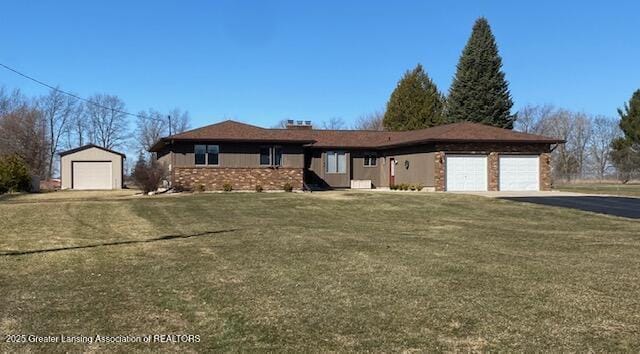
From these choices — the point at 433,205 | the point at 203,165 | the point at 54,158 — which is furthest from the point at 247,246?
the point at 54,158

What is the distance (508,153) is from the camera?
2919 centimetres

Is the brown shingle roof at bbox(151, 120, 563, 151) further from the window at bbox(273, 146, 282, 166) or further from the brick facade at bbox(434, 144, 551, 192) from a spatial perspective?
the window at bbox(273, 146, 282, 166)

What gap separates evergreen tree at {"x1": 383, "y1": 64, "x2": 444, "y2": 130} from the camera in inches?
2106

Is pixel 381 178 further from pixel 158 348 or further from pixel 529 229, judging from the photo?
pixel 158 348

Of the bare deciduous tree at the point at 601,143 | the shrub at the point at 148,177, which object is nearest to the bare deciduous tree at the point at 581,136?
the bare deciduous tree at the point at 601,143

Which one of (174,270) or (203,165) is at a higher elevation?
(203,165)

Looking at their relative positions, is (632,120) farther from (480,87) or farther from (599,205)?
A: (599,205)

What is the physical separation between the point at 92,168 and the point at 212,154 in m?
16.9

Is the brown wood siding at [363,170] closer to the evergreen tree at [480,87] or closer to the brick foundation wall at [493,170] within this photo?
the brick foundation wall at [493,170]

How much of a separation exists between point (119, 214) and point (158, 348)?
13.5 m

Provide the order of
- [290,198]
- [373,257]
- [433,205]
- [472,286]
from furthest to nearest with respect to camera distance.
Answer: [290,198] < [433,205] < [373,257] < [472,286]

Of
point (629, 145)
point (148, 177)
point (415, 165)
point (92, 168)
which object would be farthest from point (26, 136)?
point (629, 145)

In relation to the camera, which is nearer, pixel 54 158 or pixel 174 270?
pixel 174 270

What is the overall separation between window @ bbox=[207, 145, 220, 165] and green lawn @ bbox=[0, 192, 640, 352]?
1466 cm
